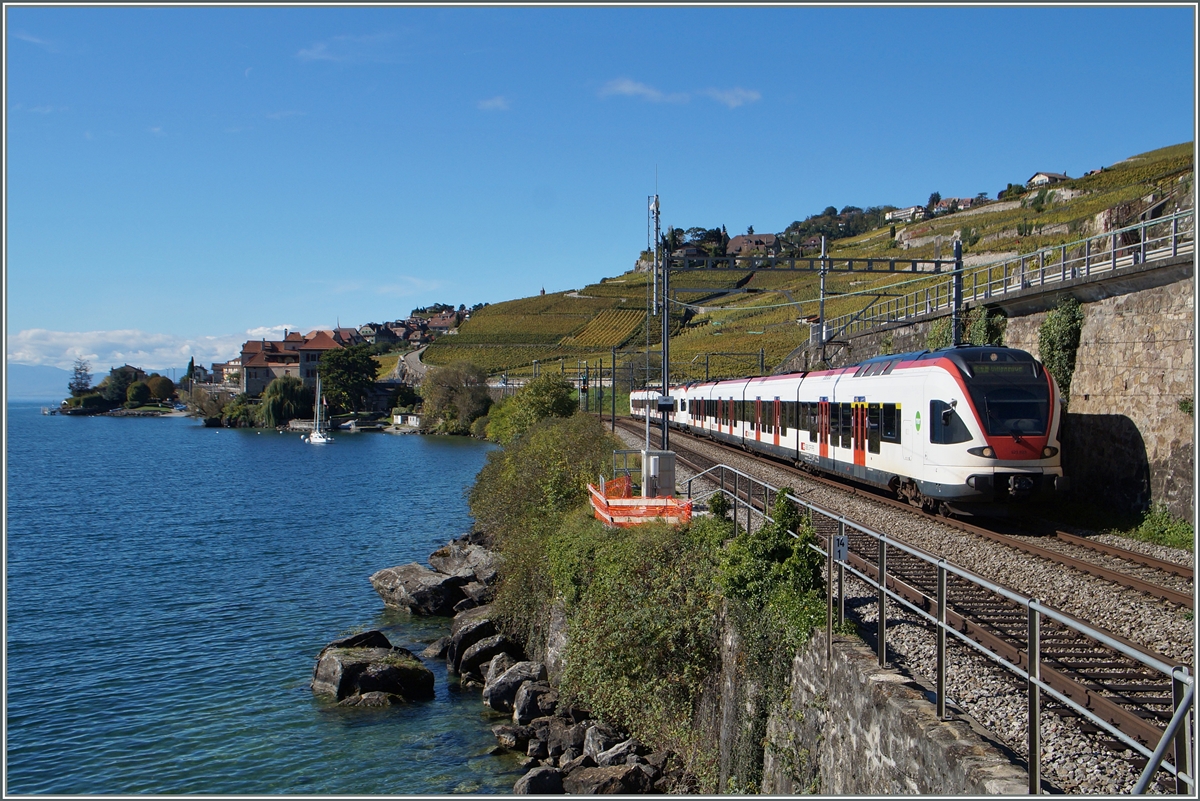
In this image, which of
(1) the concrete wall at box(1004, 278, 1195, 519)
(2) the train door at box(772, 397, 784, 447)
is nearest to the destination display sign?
(1) the concrete wall at box(1004, 278, 1195, 519)

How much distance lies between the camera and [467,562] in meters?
29.9

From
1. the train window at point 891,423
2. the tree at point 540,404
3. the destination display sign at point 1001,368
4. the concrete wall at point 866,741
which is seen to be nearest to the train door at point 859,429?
the train window at point 891,423

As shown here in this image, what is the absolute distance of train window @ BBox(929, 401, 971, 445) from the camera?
16702mm

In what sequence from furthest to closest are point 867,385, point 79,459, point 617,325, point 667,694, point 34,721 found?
point 617,325
point 79,459
point 867,385
point 34,721
point 667,694

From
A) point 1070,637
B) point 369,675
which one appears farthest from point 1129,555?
point 369,675

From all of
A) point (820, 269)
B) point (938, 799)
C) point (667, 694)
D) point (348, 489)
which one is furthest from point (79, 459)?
point (938, 799)

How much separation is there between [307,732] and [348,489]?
41067mm

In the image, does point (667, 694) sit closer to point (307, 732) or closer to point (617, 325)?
point (307, 732)

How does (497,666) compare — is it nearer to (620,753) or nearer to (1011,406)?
(620,753)

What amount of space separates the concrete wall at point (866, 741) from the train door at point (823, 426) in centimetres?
1515

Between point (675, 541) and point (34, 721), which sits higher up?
point (675, 541)

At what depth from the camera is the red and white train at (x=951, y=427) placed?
16.3 m

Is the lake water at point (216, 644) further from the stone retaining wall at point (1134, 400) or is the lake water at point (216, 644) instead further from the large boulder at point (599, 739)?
the stone retaining wall at point (1134, 400)

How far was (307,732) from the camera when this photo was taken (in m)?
18.0
